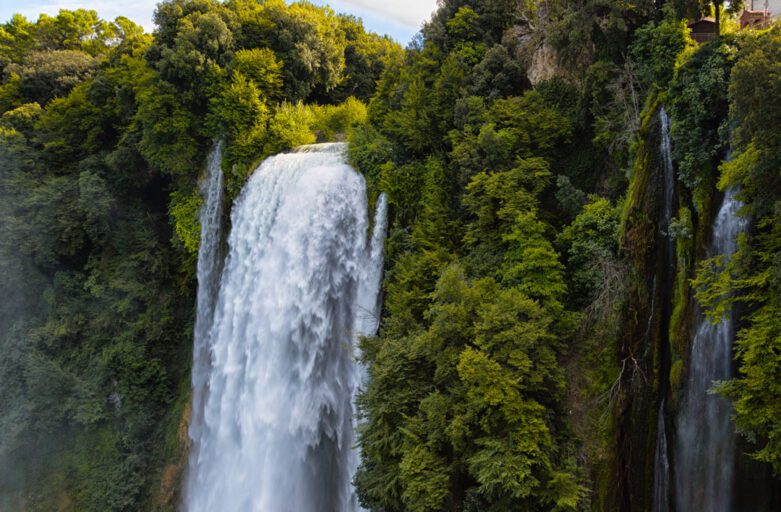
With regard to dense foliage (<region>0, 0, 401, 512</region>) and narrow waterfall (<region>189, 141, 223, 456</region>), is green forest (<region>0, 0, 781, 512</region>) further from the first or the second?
narrow waterfall (<region>189, 141, 223, 456</region>)

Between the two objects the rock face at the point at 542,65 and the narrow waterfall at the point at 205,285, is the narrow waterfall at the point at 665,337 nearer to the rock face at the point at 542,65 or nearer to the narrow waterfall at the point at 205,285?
the rock face at the point at 542,65

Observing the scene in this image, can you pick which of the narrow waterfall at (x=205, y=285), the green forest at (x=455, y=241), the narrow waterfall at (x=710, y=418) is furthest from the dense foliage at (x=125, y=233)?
the narrow waterfall at (x=710, y=418)

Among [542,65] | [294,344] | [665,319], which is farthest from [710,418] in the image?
[294,344]

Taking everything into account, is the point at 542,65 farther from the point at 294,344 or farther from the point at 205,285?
the point at 205,285

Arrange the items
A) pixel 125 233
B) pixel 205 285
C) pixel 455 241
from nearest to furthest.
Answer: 1. pixel 455 241
2. pixel 205 285
3. pixel 125 233

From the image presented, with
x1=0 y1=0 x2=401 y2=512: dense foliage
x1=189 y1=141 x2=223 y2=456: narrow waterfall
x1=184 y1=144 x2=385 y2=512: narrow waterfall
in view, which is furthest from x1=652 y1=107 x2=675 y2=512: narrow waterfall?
x1=189 y1=141 x2=223 y2=456: narrow waterfall

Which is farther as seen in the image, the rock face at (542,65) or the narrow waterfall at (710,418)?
the rock face at (542,65)
